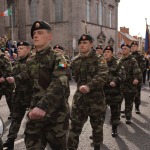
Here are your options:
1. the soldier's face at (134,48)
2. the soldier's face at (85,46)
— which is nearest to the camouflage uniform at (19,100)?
the soldier's face at (85,46)

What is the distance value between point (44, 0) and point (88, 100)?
2925cm

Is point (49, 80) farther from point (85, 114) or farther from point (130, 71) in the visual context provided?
point (130, 71)

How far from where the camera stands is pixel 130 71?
282 inches

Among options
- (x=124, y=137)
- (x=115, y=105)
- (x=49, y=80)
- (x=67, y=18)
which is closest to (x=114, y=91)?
(x=115, y=105)

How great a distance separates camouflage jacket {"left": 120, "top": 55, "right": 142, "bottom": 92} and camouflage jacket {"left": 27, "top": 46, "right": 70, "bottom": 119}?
401 centimetres

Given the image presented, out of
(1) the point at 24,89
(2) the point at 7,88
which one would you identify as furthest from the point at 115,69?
(2) the point at 7,88

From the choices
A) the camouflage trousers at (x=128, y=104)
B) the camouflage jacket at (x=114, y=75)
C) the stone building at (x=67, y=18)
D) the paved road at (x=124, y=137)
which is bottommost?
the paved road at (x=124, y=137)

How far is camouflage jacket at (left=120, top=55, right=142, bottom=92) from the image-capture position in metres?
6.91

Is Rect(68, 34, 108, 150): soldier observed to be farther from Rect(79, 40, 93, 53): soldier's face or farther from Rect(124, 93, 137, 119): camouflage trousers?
Rect(124, 93, 137, 119): camouflage trousers

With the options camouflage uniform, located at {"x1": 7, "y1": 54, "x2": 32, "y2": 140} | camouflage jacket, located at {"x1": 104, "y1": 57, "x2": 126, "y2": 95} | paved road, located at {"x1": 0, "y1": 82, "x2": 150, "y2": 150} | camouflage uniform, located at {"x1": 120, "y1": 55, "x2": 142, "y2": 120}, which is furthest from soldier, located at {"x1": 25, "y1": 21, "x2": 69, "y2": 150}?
camouflage uniform, located at {"x1": 120, "y1": 55, "x2": 142, "y2": 120}

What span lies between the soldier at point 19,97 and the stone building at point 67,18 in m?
22.1

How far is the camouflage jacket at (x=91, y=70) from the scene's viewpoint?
423cm

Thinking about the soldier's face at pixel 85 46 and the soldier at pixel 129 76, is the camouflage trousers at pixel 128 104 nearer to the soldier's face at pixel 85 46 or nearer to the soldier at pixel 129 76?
the soldier at pixel 129 76

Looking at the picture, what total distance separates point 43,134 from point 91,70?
59.8 inches
